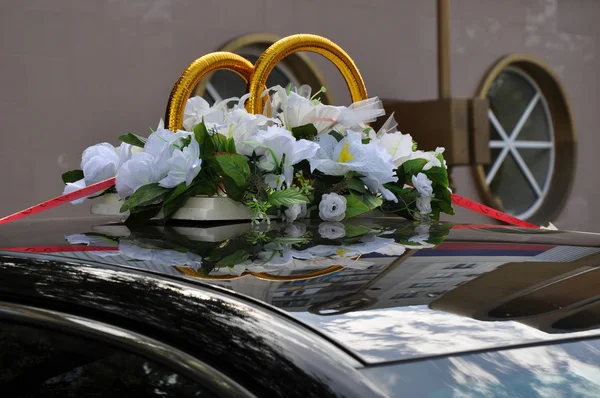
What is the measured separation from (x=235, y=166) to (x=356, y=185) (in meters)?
0.21

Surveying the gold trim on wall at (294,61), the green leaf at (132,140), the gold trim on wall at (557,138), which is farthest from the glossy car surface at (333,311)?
the gold trim on wall at (557,138)

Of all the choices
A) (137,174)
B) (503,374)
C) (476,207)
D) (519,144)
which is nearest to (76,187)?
(137,174)

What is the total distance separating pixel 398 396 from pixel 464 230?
0.59 metres

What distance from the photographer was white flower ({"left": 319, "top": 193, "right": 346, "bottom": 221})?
1.36 m

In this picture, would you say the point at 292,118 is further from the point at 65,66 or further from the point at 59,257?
the point at 65,66

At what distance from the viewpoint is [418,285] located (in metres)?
0.83

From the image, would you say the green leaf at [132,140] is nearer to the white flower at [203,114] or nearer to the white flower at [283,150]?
the white flower at [203,114]

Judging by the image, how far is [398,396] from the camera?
2.12 ft

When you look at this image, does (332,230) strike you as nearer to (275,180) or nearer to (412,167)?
(275,180)

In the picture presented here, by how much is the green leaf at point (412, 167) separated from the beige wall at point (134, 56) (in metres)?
3.33

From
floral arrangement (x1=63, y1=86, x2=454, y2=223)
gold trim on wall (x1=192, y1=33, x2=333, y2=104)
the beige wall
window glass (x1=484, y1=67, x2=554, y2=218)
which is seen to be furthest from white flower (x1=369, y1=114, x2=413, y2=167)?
window glass (x1=484, y1=67, x2=554, y2=218)

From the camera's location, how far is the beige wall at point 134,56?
4469 millimetres

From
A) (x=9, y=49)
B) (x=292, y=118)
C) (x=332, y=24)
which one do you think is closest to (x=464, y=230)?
(x=292, y=118)

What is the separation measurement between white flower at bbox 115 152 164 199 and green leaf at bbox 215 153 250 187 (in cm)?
10
